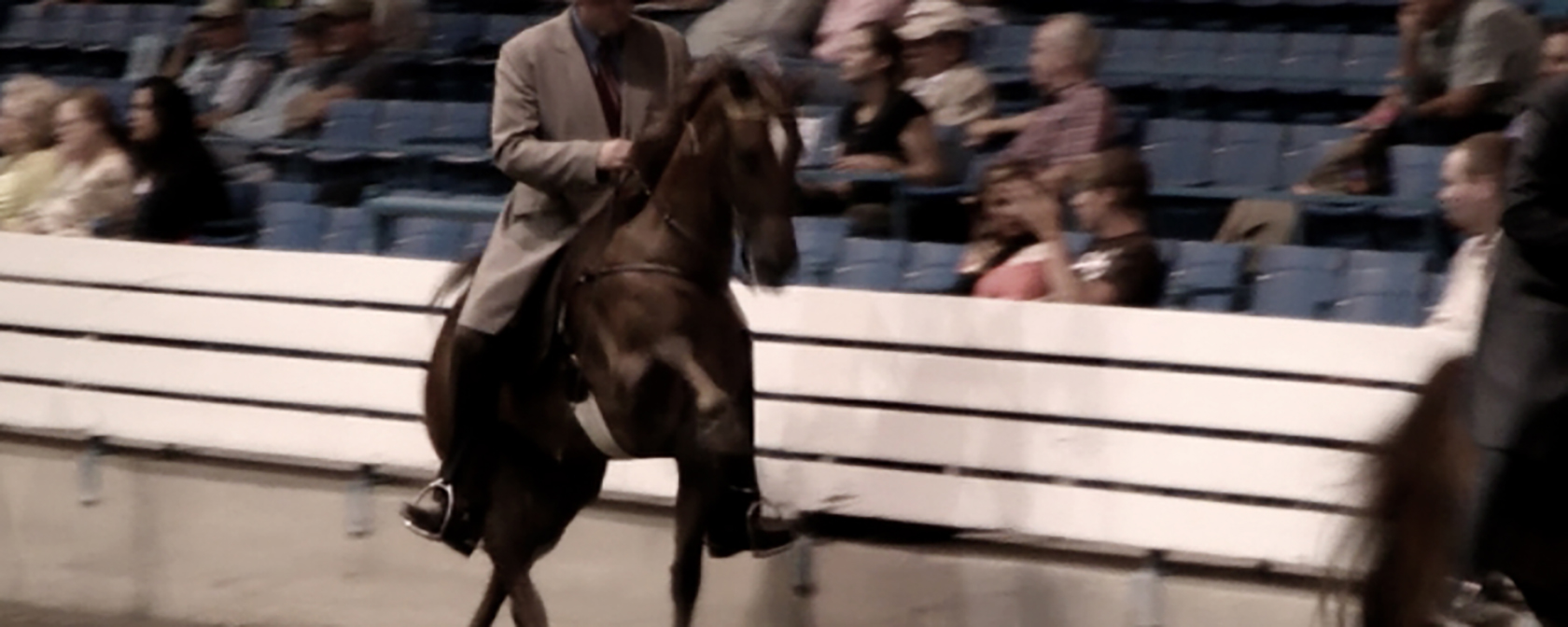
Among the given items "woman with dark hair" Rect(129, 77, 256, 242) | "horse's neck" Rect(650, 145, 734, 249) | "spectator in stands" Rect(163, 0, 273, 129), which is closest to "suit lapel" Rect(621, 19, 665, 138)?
"horse's neck" Rect(650, 145, 734, 249)

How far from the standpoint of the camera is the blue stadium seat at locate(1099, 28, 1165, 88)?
890cm

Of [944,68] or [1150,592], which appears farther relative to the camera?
[944,68]

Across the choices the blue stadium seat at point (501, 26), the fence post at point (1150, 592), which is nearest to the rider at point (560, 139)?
the fence post at point (1150, 592)

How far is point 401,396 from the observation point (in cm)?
819

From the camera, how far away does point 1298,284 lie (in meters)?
6.93

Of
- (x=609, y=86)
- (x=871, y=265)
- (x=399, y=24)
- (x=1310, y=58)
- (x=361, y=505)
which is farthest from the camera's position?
(x=399, y=24)

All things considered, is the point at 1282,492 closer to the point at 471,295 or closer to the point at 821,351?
the point at 821,351

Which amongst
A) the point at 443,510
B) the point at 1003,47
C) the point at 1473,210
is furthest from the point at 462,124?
the point at 1473,210

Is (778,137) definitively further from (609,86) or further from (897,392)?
(897,392)

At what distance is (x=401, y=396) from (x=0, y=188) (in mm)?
2955

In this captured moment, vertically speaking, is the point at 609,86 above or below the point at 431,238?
above

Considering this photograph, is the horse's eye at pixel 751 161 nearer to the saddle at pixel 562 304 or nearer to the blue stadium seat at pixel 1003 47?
the saddle at pixel 562 304

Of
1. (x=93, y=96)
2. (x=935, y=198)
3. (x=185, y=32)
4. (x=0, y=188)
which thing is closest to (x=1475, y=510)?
(x=935, y=198)

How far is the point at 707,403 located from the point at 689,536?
50 cm
